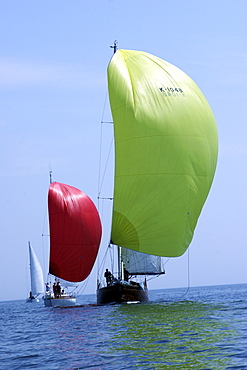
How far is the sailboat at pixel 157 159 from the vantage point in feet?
88.2

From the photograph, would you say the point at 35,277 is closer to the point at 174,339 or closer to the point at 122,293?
the point at 122,293

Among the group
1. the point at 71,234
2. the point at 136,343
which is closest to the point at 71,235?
the point at 71,234

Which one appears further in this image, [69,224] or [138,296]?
[69,224]

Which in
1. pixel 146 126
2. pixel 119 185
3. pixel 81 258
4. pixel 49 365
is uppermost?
pixel 146 126

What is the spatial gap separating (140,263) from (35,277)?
154ft

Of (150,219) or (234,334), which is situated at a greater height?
(150,219)

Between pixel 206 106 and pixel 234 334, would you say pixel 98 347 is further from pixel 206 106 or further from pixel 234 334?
pixel 206 106

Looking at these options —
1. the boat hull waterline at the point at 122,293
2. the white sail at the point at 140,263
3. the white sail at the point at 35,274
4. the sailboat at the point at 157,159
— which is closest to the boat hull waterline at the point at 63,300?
the white sail at the point at 140,263

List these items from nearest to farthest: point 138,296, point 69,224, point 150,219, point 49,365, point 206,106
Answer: point 49,365 < point 150,219 < point 206,106 < point 138,296 < point 69,224

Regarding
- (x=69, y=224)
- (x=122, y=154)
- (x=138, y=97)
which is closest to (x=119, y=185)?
(x=122, y=154)

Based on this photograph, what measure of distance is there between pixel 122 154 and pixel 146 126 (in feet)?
5.07

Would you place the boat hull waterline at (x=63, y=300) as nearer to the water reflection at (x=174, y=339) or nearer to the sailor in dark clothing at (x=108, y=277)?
the sailor in dark clothing at (x=108, y=277)

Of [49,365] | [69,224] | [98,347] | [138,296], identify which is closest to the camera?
[49,365]

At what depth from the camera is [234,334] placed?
54.5 feet
